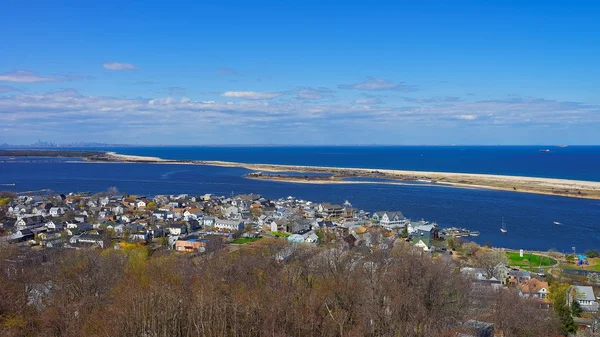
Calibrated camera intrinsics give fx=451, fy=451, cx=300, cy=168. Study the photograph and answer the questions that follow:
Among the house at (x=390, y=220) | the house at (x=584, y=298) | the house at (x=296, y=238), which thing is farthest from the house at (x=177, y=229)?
the house at (x=584, y=298)

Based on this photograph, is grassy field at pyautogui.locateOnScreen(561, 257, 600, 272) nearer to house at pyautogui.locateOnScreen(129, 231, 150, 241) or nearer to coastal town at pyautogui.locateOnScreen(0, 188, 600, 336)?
coastal town at pyautogui.locateOnScreen(0, 188, 600, 336)

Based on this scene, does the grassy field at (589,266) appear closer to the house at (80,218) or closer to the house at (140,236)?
the house at (140,236)

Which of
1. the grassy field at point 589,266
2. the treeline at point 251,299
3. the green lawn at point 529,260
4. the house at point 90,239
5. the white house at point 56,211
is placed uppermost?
the treeline at point 251,299

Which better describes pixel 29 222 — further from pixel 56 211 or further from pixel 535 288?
pixel 535 288

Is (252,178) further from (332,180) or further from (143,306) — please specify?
(143,306)

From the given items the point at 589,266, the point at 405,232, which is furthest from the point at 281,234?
the point at 589,266

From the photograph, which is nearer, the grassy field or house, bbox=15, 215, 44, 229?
the grassy field

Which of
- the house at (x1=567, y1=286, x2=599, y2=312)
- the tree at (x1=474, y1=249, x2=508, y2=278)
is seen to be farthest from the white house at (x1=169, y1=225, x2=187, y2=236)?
the house at (x1=567, y1=286, x2=599, y2=312)
